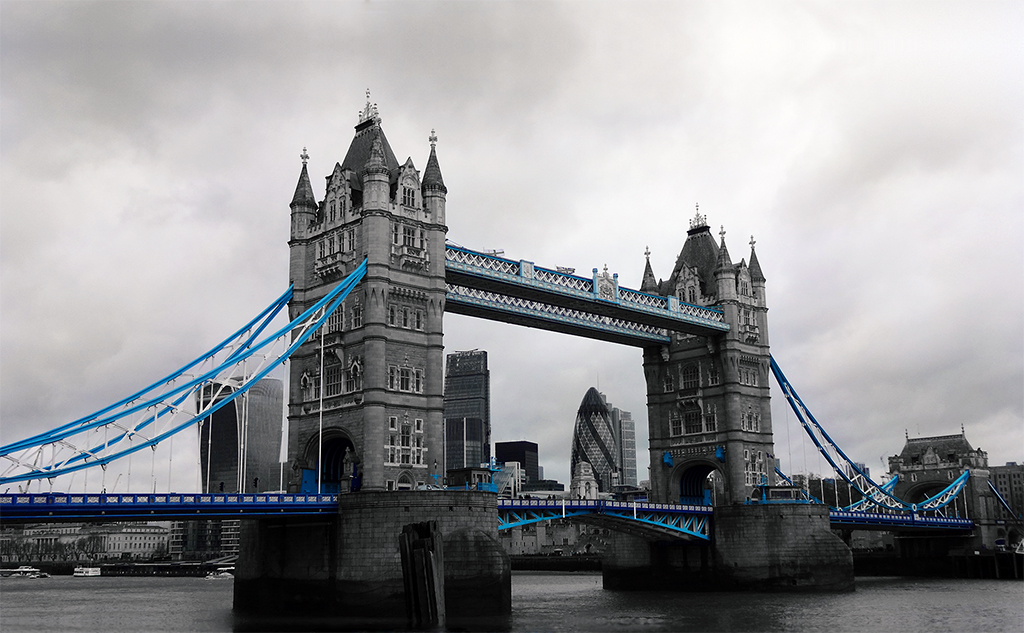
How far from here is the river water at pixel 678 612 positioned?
54219mm

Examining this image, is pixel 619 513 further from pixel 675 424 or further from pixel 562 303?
pixel 675 424

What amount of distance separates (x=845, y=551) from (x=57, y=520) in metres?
57.5

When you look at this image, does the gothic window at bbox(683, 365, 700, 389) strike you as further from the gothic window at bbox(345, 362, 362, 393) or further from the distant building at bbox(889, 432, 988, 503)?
the distant building at bbox(889, 432, 988, 503)

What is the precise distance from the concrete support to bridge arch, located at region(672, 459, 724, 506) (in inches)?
1364

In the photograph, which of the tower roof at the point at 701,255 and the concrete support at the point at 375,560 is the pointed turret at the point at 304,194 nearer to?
the concrete support at the point at 375,560

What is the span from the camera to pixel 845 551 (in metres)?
80.8

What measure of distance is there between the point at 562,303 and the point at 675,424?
68.6 ft

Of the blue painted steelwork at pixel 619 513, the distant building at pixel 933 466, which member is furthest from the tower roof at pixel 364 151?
the distant building at pixel 933 466

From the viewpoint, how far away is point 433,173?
71375 mm

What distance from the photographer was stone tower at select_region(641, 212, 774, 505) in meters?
89.6

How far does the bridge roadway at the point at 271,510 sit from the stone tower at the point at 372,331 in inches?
218

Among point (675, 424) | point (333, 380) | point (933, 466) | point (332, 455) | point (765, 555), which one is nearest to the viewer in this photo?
point (333, 380)

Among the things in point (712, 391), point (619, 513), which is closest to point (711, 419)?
point (712, 391)

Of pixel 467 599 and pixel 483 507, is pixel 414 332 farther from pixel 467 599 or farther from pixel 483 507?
pixel 467 599
